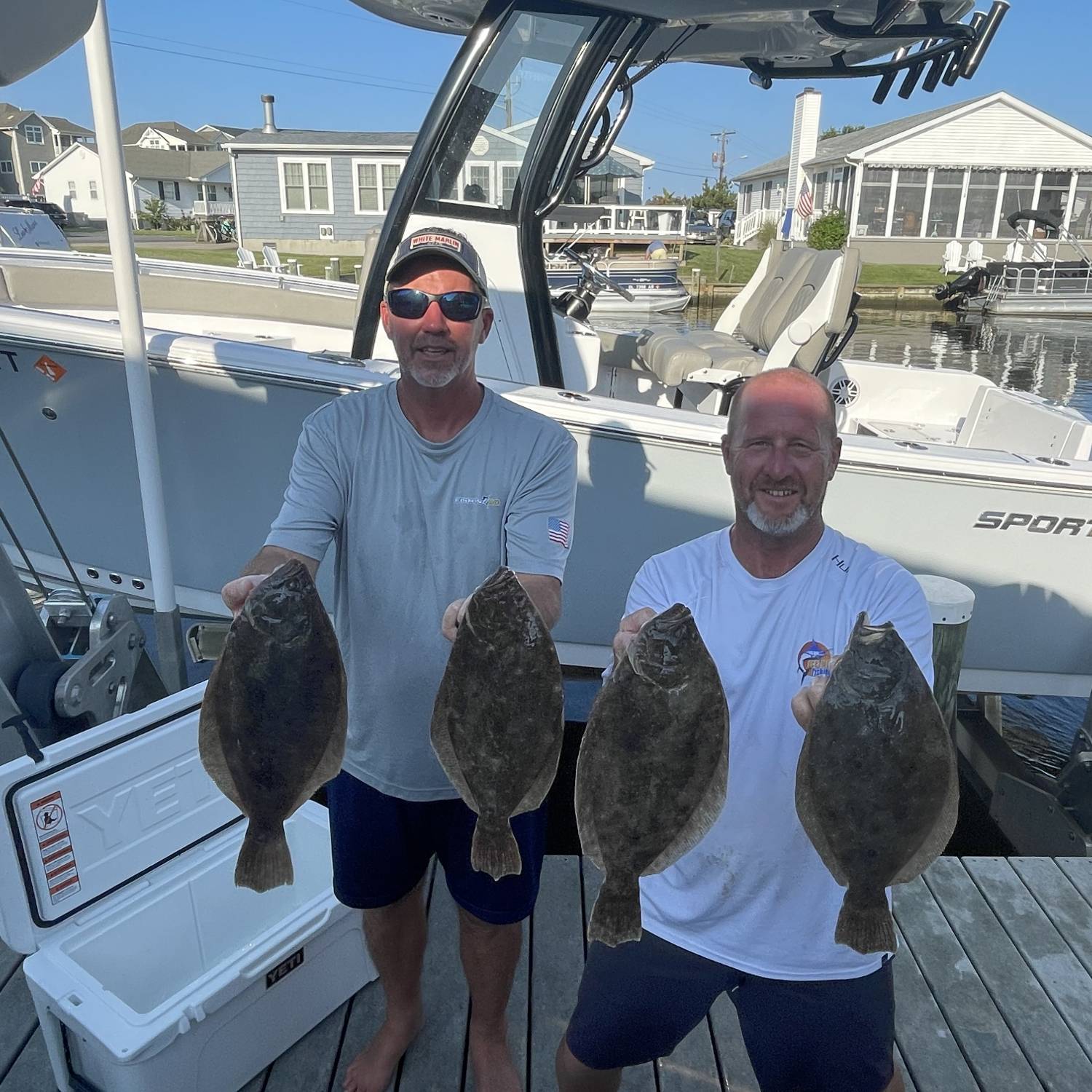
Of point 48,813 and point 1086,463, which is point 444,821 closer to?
point 48,813

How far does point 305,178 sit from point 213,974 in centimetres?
2875

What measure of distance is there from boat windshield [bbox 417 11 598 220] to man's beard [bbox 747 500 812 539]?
3.23 metres

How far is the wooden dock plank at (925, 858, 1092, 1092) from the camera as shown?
2496 mm

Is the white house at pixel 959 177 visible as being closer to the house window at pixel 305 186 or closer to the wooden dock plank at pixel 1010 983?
the house window at pixel 305 186

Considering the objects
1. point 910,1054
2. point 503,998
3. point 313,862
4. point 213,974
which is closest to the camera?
Result: point 213,974

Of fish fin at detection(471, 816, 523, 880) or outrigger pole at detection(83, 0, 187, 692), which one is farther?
outrigger pole at detection(83, 0, 187, 692)

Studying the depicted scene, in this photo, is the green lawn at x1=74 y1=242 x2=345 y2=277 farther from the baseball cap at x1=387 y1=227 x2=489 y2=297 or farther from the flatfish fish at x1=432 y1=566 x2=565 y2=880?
the flatfish fish at x1=432 y1=566 x2=565 y2=880

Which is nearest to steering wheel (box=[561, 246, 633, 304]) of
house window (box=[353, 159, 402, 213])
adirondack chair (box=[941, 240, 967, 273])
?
house window (box=[353, 159, 402, 213])

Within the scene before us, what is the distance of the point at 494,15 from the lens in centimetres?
411

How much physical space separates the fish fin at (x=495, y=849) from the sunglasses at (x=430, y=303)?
1090 mm

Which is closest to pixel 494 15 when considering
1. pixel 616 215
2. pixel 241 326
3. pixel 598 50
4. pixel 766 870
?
pixel 598 50

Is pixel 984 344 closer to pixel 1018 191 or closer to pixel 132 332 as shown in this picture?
pixel 1018 191

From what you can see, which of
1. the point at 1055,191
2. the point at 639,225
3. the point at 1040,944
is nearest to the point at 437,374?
the point at 1040,944

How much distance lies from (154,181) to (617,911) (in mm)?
63599
